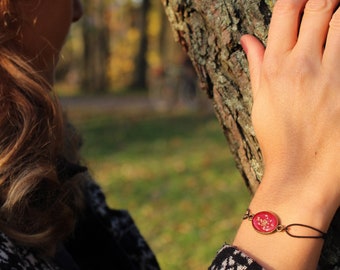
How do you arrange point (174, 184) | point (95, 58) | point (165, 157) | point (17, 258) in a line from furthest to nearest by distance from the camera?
point (95, 58) → point (165, 157) → point (174, 184) → point (17, 258)

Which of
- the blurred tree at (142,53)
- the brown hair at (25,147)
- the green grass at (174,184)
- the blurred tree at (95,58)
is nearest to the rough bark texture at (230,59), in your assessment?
the brown hair at (25,147)

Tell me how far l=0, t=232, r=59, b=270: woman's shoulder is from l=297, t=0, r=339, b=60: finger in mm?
730

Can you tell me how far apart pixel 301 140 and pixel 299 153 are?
0.02 meters

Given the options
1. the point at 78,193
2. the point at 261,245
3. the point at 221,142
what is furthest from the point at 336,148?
the point at 221,142

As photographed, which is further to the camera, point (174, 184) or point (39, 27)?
point (174, 184)

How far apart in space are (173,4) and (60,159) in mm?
484

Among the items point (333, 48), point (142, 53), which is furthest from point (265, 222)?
point (142, 53)

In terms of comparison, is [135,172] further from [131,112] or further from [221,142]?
[131,112]

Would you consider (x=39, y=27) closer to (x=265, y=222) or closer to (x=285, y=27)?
(x=285, y=27)

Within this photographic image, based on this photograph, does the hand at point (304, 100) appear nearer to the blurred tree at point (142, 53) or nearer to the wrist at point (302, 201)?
the wrist at point (302, 201)

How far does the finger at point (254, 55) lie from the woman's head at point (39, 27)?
491 mm

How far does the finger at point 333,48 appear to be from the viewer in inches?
43.3

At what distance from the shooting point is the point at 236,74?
1.38 meters

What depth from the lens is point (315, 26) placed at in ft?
3.73
